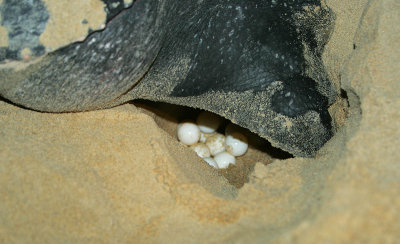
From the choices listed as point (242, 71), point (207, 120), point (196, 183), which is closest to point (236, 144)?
point (207, 120)

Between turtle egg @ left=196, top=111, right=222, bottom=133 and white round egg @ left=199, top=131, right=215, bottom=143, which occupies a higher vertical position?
turtle egg @ left=196, top=111, right=222, bottom=133

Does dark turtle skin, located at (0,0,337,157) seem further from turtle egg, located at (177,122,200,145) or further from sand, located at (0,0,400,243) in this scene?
turtle egg, located at (177,122,200,145)

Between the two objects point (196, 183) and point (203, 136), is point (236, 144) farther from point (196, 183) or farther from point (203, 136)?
point (196, 183)

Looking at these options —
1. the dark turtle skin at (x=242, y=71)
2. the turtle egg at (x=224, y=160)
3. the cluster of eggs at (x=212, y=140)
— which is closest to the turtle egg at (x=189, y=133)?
the cluster of eggs at (x=212, y=140)

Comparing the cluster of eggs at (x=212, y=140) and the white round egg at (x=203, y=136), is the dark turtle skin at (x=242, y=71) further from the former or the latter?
the white round egg at (x=203, y=136)

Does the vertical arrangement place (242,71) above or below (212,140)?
above

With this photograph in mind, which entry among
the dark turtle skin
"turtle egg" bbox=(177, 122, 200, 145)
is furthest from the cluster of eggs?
the dark turtle skin

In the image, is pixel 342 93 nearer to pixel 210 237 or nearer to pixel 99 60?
pixel 210 237
